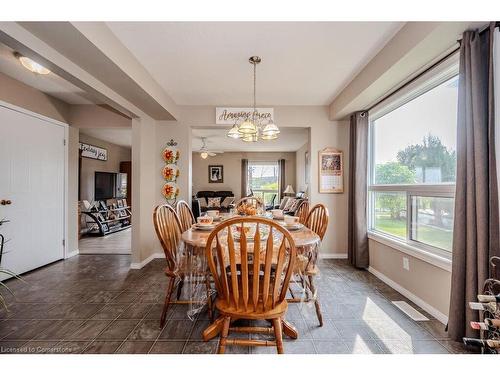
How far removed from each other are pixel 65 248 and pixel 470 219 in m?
4.90

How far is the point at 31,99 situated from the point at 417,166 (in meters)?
4.79

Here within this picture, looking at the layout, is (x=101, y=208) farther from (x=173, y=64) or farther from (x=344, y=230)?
(x=344, y=230)

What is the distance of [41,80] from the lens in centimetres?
290

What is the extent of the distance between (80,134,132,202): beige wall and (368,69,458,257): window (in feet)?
20.6

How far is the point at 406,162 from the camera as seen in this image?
2.61 meters

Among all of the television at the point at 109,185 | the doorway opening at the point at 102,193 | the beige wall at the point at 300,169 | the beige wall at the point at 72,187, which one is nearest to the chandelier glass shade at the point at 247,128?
the beige wall at the point at 72,187

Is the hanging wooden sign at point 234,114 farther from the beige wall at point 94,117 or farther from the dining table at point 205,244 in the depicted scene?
the dining table at point 205,244

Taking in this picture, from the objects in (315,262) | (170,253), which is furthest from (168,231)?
(315,262)

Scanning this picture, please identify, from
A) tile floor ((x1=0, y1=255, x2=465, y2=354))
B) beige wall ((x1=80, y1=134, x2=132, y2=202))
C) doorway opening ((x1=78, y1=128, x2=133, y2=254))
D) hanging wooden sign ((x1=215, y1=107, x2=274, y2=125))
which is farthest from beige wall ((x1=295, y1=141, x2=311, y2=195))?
beige wall ((x1=80, y1=134, x2=132, y2=202))

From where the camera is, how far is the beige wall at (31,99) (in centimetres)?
275

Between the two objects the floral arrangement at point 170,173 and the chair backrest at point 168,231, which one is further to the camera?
the floral arrangement at point 170,173

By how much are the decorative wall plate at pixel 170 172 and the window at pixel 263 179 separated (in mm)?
4909

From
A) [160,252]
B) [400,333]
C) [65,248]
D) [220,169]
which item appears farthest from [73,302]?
[220,169]

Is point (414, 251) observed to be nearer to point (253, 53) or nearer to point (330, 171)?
point (330, 171)
